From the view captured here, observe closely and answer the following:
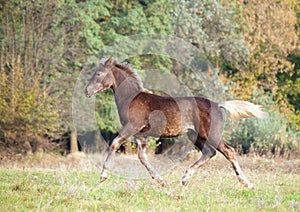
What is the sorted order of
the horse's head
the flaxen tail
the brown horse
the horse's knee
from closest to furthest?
the horse's knee < the brown horse < the flaxen tail < the horse's head

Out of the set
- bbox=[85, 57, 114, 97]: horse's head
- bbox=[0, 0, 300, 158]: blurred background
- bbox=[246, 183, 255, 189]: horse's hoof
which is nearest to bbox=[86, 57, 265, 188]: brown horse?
bbox=[85, 57, 114, 97]: horse's head

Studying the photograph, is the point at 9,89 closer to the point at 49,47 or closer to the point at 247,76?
the point at 49,47

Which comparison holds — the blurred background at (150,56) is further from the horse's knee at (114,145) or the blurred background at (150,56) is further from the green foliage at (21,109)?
the horse's knee at (114,145)

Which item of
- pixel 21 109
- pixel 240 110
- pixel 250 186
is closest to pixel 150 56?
pixel 21 109

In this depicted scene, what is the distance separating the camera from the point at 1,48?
78.2 feet

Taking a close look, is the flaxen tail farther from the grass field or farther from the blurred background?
the blurred background

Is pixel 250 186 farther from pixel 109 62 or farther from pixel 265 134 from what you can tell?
pixel 265 134

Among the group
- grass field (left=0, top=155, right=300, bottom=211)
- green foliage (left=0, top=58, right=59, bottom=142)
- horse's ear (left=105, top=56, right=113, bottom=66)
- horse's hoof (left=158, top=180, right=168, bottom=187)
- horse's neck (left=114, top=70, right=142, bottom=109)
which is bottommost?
green foliage (left=0, top=58, right=59, bottom=142)

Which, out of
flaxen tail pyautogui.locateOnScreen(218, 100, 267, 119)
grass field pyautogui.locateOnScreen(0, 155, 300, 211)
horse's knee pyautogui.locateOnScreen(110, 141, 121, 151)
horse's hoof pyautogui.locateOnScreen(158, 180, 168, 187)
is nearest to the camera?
grass field pyautogui.locateOnScreen(0, 155, 300, 211)

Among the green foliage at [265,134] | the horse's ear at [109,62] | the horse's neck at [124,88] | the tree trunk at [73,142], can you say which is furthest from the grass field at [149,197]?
the tree trunk at [73,142]

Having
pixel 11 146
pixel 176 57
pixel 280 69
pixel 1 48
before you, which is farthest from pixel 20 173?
pixel 280 69

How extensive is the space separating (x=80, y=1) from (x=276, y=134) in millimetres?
11866

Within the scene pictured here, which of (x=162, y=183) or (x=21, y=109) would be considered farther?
(x=21, y=109)

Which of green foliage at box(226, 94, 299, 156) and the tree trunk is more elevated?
green foliage at box(226, 94, 299, 156)
